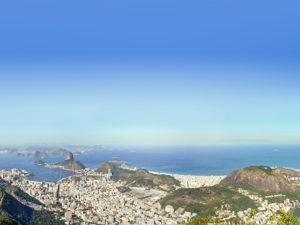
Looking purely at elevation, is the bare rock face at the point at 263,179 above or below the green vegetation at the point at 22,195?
above

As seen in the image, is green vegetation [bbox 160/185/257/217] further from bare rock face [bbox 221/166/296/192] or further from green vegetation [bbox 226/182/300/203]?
bare rock face [bbox 221/166/296/192]

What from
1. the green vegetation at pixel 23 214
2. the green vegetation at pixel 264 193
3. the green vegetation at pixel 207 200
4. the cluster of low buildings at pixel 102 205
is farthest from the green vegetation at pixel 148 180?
the green vegetation at pixel 23 214

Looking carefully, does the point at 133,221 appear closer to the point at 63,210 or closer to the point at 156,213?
the point at 156,213

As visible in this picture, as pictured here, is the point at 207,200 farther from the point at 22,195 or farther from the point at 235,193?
the point at 22,195

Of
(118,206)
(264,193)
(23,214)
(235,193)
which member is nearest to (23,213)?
(23,214)

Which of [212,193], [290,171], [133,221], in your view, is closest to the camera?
[133,221]

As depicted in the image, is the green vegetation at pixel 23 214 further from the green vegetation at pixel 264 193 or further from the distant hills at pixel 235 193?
the green vegetation at pixel 264 193

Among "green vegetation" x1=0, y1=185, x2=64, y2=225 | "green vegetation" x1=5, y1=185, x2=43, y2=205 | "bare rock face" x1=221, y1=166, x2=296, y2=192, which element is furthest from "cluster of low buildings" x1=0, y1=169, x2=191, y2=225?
"bare rock face" x1=221, y1=166, x2=296, y2=192

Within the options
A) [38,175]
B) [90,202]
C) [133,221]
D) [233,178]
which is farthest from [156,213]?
[38,175]
